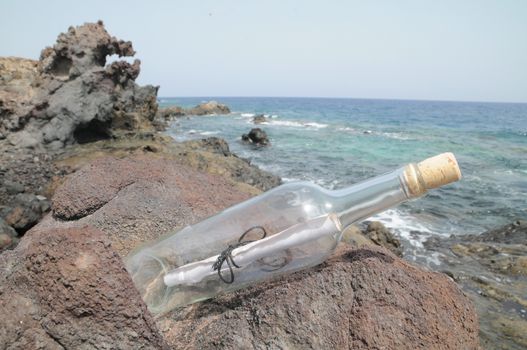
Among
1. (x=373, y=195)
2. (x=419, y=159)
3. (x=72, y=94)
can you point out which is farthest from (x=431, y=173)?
(x=419, y=159)

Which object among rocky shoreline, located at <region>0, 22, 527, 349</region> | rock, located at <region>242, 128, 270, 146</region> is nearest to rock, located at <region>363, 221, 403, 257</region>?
rocky shoreline, located at <region>0, 22, 527, 349</region>

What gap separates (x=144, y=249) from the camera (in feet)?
5.59

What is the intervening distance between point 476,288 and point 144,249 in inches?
228

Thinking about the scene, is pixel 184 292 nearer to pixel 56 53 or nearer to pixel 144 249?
pixel 144 249

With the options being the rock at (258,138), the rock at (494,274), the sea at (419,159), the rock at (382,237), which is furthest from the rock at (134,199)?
the rock at (258,138)

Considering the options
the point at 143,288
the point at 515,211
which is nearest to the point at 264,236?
the point at 143,288

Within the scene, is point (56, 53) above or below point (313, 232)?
above

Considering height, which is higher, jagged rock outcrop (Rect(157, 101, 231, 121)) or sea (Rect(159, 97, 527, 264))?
sea (Rect(159, 97, 527, 264))

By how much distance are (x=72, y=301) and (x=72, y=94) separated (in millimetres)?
11614

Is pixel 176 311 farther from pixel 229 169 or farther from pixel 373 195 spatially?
pixel 229 169

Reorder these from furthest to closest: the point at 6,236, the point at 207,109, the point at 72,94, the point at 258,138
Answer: the point at 207,109
the point at 258,138
the point at 72,94
the point at 6,236

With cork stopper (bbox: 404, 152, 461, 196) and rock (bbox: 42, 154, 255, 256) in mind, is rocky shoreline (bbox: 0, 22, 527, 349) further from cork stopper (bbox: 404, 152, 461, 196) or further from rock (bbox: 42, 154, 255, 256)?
cork stopper (bbox: 404, 152, 461, 196)

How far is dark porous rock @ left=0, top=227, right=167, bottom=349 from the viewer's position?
124 centimetres

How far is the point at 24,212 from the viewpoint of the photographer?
6441mm
